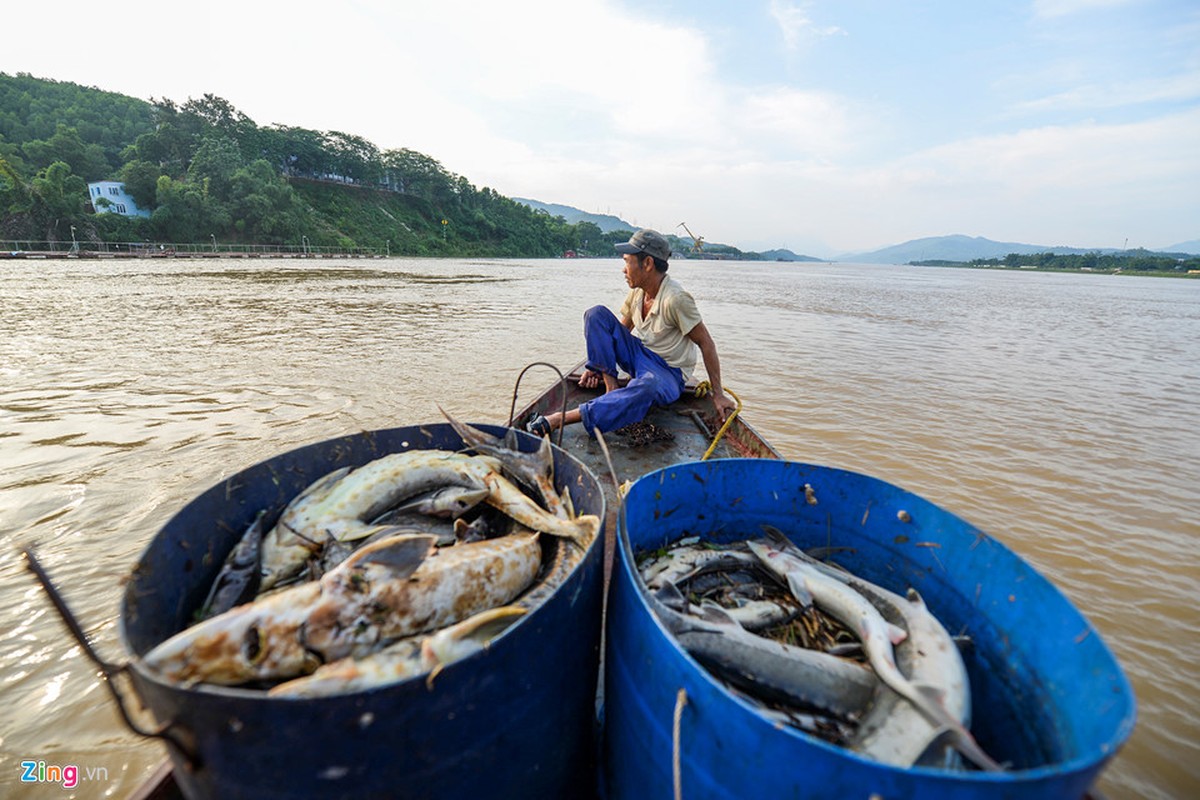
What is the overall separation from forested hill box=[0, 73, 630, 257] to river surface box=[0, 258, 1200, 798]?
157 ft

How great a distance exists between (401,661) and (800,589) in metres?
1.71

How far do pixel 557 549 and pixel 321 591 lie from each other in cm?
95

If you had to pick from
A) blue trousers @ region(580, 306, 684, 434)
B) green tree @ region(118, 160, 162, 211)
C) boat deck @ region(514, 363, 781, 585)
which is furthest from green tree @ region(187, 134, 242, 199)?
boat deck @ region(514, 363, 781, 585)

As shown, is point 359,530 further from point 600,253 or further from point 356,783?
point 600,253

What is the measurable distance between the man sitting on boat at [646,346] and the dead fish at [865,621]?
2217mm

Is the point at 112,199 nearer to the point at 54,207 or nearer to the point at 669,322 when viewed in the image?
the point at 54,207

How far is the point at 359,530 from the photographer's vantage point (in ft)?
7.08

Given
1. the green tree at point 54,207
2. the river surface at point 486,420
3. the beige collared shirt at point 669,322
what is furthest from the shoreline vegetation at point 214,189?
the beige collared shirt at point 669,322

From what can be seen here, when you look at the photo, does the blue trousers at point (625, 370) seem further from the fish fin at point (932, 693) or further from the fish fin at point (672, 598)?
the fish fin at point (932, 693)

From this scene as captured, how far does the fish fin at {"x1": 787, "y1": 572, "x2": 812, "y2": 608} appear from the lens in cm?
221

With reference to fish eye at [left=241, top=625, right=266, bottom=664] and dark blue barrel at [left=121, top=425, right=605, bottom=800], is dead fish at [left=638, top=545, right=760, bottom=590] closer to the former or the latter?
dark blue barrel at [left=121, top=425, right=605, bottom=800]

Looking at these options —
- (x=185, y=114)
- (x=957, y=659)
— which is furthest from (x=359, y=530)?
(x=185, y=114)

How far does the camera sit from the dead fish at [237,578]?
186 cm

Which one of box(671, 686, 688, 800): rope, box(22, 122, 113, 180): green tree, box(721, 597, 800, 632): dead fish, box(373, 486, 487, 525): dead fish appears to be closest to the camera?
box(671, 686, 688, 800): rope
